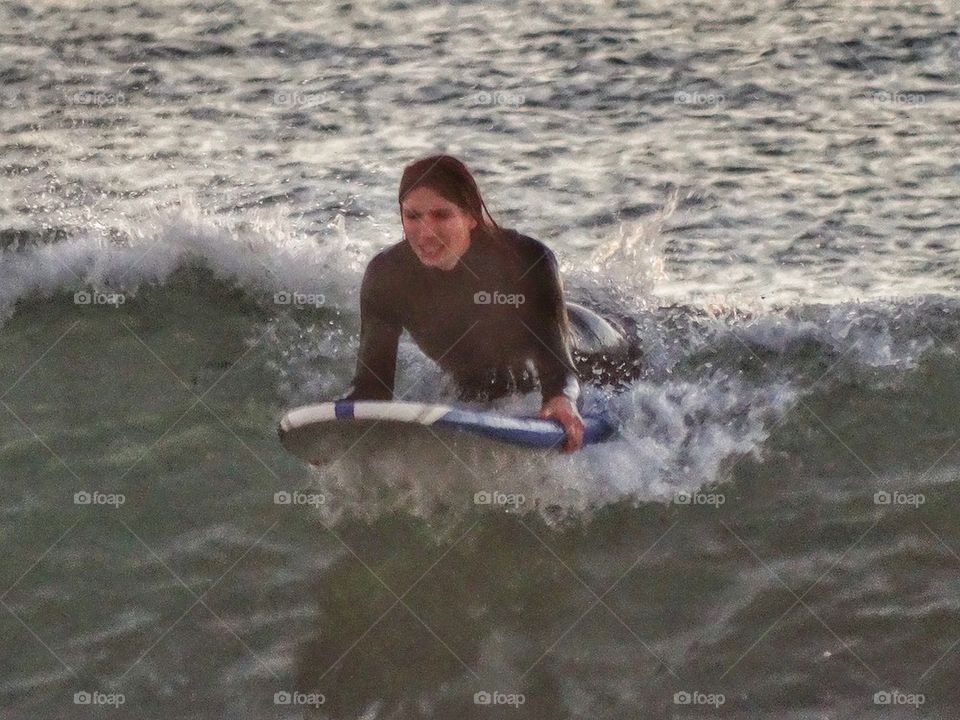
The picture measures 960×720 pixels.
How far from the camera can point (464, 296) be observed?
2.88 meters

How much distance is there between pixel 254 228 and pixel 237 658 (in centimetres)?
150

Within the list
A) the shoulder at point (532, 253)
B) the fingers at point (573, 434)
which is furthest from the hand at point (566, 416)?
the shoulder at point (532, 253)

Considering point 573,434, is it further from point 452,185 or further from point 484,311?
point 452,185

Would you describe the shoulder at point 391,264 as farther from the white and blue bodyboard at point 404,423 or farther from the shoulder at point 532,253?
the white and blue bodyboard at point 404,423

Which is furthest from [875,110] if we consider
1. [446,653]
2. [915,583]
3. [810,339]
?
[446,653]

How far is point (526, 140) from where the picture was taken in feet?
12.8

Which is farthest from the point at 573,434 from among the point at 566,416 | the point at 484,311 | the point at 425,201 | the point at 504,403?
the point at 425,201

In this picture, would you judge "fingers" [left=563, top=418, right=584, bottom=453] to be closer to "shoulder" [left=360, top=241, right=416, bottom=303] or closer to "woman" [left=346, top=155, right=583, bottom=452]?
"woman" [left=346, top=155, right=583, bottom=452]

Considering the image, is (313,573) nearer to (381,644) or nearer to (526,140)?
(381,644)

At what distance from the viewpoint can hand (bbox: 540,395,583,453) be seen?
2.77m

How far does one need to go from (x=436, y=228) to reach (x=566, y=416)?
56 cm

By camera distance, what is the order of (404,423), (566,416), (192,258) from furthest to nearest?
(192,258)
(566,416)
(404,423)

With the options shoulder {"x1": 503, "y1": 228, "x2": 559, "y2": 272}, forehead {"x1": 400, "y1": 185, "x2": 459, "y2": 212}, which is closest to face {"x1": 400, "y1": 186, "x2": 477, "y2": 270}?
→ forehead {"x1": 400, "y1": 185, "x2": 459, "y2": 212}

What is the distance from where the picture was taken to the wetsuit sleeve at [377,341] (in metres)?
2.87
